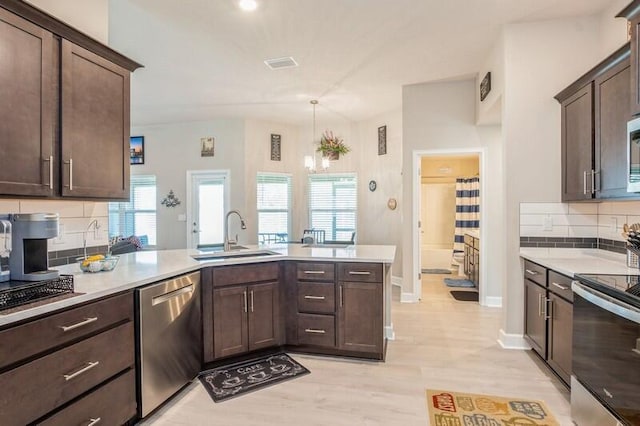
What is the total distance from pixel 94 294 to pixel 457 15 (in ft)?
11.3

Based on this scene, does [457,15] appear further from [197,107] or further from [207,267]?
[197,107]

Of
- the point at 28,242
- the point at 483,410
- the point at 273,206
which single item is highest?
the point at 273,206

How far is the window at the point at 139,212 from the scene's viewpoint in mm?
7023

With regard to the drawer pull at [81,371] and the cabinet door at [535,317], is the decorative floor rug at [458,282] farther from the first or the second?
the drawer pull at [81,371]

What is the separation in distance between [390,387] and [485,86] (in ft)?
11.1

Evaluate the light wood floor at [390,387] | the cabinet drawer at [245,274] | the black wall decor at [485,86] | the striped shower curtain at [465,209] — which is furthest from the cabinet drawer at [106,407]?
the striped shower curtain at [465,209]

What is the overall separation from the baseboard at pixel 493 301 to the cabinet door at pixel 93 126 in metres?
4.41

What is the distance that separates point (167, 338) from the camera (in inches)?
89.8

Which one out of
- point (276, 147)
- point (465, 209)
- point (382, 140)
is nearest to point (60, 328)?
point (382, 140)

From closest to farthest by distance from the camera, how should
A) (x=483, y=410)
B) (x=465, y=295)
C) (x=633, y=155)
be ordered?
(x=633, y=155), (x=483, y=410), (x=465, y=295)

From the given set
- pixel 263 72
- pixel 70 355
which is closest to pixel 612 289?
pixel 70 355

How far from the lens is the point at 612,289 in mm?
1729

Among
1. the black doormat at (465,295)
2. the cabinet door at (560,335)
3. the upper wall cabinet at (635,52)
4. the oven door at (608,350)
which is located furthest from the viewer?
the black doormat at (465,295)

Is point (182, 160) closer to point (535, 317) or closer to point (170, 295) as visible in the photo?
point (170, 295)
